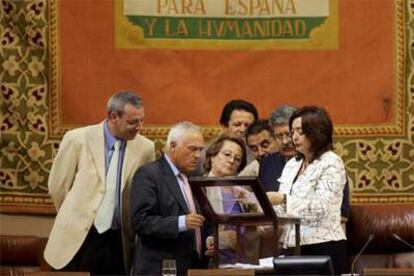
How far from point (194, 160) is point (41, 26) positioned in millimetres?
1921

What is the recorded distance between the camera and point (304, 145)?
597 centimetres

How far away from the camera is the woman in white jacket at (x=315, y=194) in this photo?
587 centimetres

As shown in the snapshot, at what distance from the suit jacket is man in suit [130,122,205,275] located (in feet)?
0.87

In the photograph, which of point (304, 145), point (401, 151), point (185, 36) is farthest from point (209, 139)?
point (304, 145)

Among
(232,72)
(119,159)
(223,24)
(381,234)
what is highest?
(223,24)

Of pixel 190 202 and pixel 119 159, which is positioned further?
pixel 119 159

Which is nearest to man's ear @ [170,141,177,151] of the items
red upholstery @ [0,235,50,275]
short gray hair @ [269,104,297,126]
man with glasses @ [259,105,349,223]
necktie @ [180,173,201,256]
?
necktie @ [180,173,201,256]

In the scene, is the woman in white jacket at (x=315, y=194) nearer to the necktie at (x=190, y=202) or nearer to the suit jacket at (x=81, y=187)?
the necktie at (x=190, y=202)

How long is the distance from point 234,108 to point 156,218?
1.27 metres

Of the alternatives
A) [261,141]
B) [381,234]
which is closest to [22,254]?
[261,141]

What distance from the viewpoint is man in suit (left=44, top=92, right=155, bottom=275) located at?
6.51 m

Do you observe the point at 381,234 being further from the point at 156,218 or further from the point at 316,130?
the point at 156,218

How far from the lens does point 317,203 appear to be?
19.2ft

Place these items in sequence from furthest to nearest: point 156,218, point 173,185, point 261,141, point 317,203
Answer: point 261,141
point 173,185
point 156,218
point 317,203
